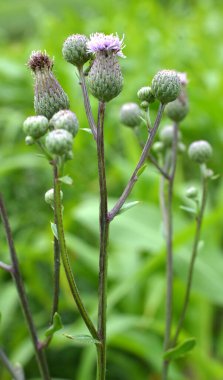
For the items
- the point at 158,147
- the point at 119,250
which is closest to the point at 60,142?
the point at 158,147

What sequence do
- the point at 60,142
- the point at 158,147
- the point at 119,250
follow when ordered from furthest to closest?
1. the point at 119,250
2. the point at 158,147
3. the point at 60,142

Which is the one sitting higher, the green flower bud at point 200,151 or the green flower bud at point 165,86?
the green flower bud at point 165,86

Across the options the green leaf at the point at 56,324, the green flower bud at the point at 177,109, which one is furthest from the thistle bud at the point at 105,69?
the green flower bud at the point at 177,109

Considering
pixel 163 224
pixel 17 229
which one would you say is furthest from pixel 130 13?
pixel 163 224

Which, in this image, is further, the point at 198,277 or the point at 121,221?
the point at 121,221

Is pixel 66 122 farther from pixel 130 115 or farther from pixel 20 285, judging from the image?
pixel 130 115

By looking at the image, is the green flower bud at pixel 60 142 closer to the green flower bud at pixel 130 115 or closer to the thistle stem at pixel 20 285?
the thistle stem at pixel 20 285

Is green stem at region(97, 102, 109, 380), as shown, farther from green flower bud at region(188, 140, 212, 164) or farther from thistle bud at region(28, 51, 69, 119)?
green flower bud at region(188, 140, 212, 164)

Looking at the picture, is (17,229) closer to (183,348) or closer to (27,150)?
(27,150)
